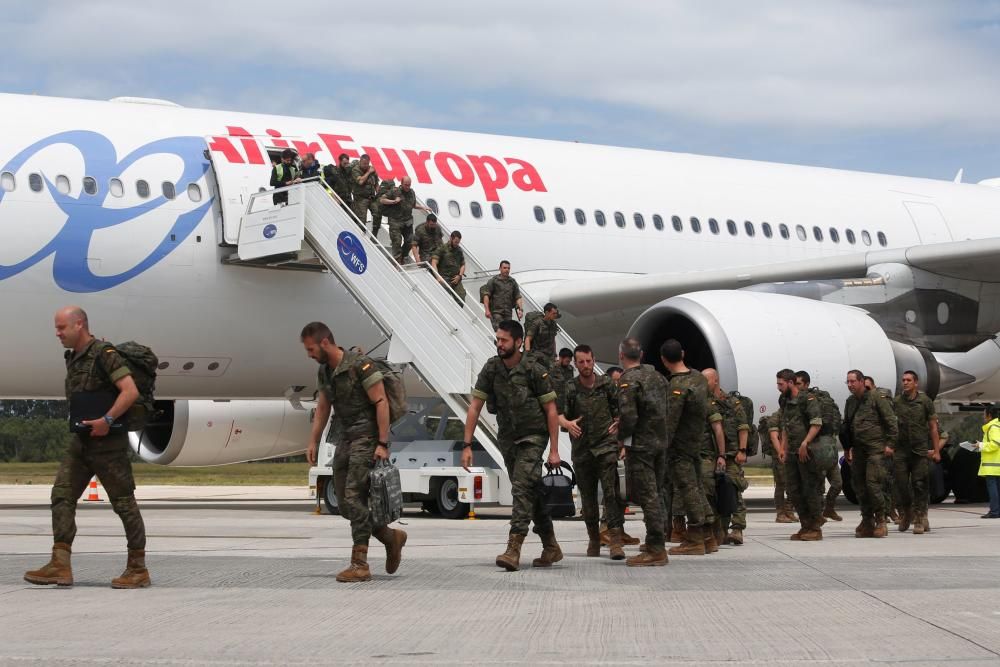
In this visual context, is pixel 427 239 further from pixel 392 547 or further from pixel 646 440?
pixel 392 547

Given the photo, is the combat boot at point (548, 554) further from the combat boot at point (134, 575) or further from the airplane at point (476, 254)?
the airplane at point (476, 254)

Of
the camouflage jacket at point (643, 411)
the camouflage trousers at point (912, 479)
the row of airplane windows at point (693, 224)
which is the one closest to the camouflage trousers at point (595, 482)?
the camouflage jacket at point (643, 411)

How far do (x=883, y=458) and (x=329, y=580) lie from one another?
200 inches

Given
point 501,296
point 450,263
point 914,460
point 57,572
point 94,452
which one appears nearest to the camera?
point 57,572

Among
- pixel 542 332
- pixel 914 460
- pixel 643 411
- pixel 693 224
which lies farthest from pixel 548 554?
pixel 693 224

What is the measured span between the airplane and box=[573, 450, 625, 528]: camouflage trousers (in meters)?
3.97

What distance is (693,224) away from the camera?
53.5ft

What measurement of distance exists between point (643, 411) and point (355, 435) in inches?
72.6

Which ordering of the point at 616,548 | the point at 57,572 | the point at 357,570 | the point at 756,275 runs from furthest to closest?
the point at 756,275, the point at 616,548, the point at 357,570, the point at 57,572

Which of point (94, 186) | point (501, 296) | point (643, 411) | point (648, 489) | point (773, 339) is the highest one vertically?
point (94, 186)

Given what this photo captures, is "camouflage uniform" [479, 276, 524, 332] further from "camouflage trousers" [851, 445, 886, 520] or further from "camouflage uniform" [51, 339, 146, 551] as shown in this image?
"camouflage uniform" [51, 339, 146, 551]

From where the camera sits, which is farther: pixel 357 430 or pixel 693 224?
pixel 693 224

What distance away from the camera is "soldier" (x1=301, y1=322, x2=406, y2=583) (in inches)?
278

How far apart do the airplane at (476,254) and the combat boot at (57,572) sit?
6.23m
